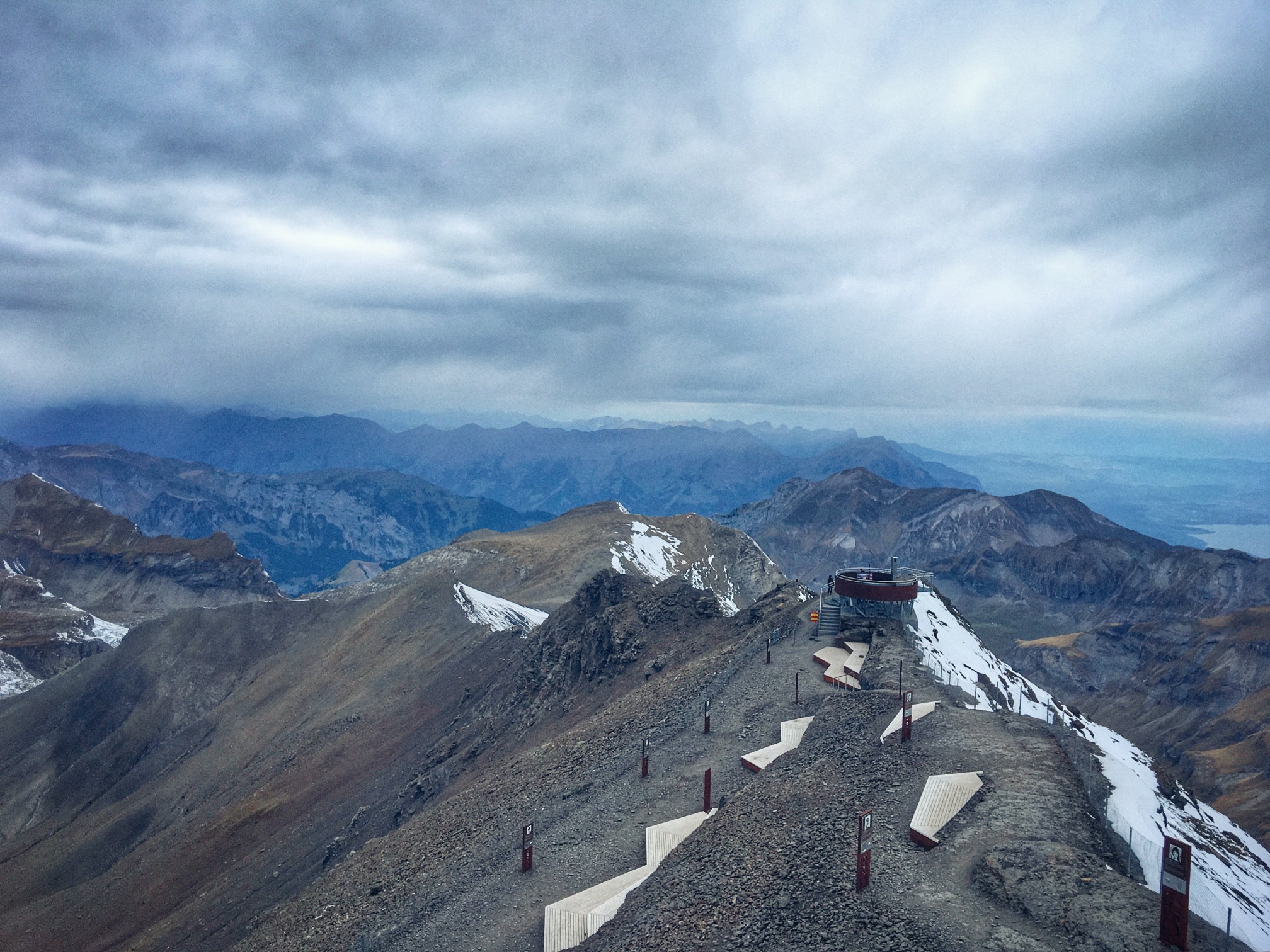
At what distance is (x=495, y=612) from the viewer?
80125 mm

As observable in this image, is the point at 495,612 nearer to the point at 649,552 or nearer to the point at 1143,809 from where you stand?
the point at 649,552

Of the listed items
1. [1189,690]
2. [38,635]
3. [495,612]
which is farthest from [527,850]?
[1189,690]

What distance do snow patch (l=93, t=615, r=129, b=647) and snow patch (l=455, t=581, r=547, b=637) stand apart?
90279 millimetres

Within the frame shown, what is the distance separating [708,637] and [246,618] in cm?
8045

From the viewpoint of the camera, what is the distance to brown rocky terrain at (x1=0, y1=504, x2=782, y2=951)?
46.9 metres

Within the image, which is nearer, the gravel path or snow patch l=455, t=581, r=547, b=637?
the gravel path

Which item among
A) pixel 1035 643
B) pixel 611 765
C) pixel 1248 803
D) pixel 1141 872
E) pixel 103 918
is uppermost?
pixel 1141 872

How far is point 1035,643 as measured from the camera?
177 metres

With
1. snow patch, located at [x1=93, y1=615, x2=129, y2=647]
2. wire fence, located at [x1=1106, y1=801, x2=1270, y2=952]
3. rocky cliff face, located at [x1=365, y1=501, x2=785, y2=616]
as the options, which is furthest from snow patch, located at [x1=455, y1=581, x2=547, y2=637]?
snow patch, located at [x1=93, y1=615, x2=129, y2=647]

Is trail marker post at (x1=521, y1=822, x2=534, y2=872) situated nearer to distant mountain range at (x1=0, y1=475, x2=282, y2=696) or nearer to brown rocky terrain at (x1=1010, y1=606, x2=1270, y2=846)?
brown rocky terrain at (x1=1010, y1=606, x2=1270, y2=846)

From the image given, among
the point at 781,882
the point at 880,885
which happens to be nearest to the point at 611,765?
the point at 781,882

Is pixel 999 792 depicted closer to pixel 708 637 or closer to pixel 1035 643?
pixel 708 637

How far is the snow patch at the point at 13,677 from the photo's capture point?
113m

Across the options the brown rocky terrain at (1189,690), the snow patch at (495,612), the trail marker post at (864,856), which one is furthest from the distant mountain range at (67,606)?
the brown rocky terrain at (1189,690)
